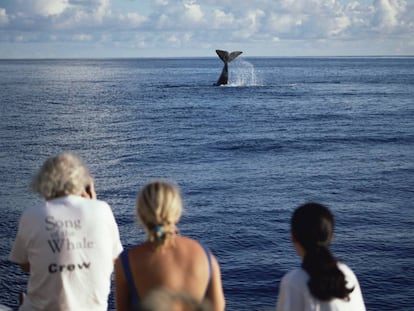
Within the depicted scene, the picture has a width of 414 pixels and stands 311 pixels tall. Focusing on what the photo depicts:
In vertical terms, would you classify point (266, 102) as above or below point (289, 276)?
below

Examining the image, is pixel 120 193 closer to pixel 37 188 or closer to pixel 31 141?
pixel 31 141

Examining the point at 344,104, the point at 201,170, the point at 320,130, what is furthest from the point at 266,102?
the point at 201,170

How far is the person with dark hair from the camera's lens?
4.13m

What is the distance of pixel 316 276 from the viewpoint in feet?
13.6

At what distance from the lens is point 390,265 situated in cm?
1764

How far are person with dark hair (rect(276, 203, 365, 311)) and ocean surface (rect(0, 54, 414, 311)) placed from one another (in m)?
10.3

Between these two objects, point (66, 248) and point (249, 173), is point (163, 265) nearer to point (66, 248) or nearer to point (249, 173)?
point (66, 248)

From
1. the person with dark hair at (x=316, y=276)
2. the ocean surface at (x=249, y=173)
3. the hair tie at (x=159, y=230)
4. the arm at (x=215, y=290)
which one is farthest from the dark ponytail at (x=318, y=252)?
the ocean surface at (x=249, y=173)

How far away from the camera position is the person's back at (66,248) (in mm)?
4750

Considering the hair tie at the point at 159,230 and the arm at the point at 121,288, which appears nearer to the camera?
the hair tie at the point at 159,230

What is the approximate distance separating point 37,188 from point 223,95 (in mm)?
76273

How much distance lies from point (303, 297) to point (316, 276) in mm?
167

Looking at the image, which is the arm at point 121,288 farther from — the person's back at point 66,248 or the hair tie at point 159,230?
the person's back at point 66,248

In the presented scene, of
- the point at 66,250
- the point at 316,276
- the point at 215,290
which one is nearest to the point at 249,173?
the point at 66,250
